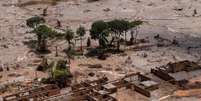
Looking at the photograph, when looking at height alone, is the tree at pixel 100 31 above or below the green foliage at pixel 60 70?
above

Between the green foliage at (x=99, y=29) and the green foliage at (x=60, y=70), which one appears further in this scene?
the green foliage at (x=99, y=29)

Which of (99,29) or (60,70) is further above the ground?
(99,29)

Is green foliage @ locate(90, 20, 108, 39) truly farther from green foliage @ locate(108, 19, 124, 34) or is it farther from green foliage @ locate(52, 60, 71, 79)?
green foliage @ locate(52, 60, 71, 79)

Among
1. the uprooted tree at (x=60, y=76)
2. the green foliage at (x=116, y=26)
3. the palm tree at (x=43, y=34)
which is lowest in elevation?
the uprooted tree at (x=60, y=76)

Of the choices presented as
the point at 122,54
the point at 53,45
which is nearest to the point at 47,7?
the point at 53,45

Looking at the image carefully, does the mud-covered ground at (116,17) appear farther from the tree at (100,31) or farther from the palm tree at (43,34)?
the tree at (100,31)

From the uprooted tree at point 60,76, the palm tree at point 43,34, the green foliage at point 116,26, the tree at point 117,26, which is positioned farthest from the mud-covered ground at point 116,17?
the green foliage at point 116,26

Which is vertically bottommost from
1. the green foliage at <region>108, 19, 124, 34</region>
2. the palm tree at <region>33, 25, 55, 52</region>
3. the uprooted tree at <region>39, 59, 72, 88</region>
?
the uprooted tree at <region>39, 59, 72, 88</region>

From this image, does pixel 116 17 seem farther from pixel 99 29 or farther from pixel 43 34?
pixel 43 34

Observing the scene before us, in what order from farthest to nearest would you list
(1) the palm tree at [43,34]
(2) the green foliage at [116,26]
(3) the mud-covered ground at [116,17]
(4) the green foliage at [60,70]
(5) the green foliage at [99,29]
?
(2) the green foliage at [116,26] → (1) the palm tree at [43,34] → (5) the green foliage at [99,29] → (3) the mud-covered ground at [116,17] → (4) the green foliage at [60,70]

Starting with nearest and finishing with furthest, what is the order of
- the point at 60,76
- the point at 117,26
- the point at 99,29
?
the point at 60,76
the point at 99,29
the point at 117,26

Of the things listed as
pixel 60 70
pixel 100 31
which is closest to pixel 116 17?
pixel 100 31

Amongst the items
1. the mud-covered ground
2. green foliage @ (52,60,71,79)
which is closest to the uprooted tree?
green foliage @ (52,60,71,79)
